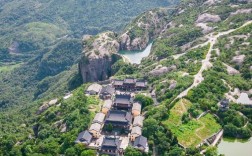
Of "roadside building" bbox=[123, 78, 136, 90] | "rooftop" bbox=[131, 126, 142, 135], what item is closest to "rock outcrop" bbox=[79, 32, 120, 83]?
"roadside building" bbox=[123, 78, 136, 90]

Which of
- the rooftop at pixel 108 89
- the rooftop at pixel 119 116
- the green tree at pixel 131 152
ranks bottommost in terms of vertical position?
the green tree at pixel 131 152

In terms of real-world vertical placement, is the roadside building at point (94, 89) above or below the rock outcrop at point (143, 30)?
below

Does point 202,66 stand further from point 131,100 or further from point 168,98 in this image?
point 131,100

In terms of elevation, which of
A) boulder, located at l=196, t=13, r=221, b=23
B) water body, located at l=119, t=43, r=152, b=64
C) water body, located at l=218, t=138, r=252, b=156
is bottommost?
water body, located at l=218, t=138, r=252, b=156

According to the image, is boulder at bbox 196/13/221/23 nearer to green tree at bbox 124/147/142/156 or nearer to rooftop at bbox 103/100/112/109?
rooftop at bbox 103/100/112/109

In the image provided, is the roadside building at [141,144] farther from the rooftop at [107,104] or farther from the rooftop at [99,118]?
the rooftop at [107,104]

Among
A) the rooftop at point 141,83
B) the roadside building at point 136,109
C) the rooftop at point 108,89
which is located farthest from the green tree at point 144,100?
the rooftop at point 141,83

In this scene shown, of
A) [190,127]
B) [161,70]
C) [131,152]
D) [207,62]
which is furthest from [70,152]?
[207,62]

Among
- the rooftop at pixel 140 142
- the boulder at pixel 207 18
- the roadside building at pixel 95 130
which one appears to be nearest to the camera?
the rooftop at pixel 140 142
